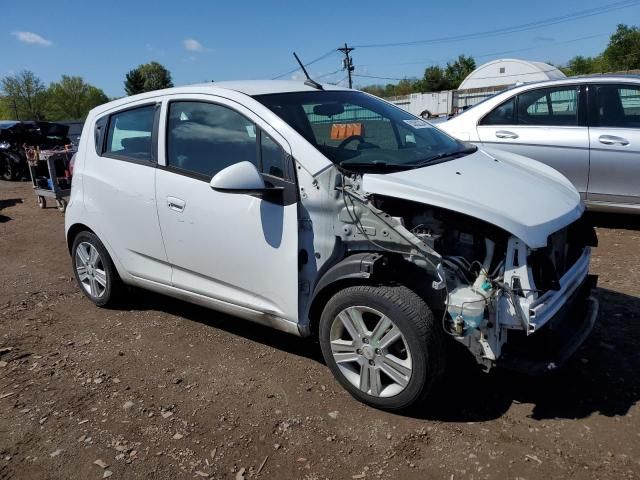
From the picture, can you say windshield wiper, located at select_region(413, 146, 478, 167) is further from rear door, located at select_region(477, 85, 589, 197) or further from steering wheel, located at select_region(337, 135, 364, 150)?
rear door, located at select_region(477, 85, 589, 197)

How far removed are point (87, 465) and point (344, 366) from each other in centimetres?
142

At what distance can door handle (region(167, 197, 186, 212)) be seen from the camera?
11.6 feet

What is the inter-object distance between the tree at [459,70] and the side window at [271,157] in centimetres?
8543

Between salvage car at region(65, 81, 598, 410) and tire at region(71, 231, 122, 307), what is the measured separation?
539 mm

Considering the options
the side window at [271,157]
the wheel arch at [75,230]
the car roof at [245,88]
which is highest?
the car roof at [245,88]

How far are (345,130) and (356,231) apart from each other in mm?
899

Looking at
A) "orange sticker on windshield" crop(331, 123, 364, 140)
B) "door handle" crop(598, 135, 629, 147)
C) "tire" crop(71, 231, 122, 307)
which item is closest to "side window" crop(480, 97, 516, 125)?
"door handle" crop(598, 135, 629, 147)

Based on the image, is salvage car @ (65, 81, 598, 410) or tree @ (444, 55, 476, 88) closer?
salvage car @ (65, 81, 598, 410)

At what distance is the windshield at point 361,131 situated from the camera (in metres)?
3.15

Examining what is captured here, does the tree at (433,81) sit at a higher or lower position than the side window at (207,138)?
higher

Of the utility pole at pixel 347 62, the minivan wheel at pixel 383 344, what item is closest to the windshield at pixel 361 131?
the minivan wheel at pixel 383 344

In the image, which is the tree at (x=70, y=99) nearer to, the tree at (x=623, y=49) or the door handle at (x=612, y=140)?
the tree at (x=623, y=49)

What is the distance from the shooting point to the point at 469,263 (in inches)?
108

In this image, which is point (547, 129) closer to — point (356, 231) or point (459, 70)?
point (356, 231)
